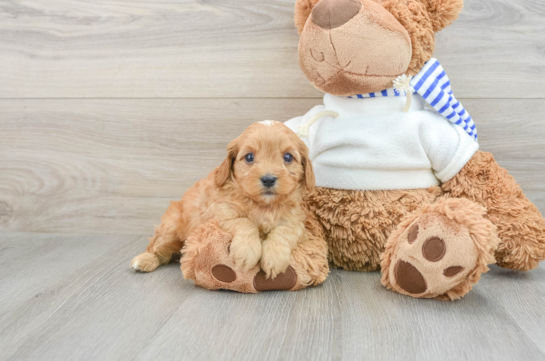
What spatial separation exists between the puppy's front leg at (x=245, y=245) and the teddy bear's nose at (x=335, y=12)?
600 mm

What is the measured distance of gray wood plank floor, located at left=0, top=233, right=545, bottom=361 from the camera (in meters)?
0.92

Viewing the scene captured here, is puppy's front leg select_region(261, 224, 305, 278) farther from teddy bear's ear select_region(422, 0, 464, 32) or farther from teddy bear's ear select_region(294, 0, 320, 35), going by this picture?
teddy bear's ear select_region(422, 0, 464, 32)

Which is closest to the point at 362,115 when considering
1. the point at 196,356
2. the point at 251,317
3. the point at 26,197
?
the point at 251,317

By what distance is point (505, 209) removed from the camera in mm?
1289

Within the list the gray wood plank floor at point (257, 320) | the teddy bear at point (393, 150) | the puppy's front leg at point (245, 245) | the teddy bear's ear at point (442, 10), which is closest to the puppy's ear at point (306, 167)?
the teddy bear at point (393, 150)

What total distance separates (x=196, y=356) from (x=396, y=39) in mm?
965

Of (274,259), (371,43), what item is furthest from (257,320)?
(371,43)

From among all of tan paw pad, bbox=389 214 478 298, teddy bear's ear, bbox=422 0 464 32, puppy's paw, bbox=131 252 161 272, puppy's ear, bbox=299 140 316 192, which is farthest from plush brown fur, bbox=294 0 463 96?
puppy's paw, bbox=131 252 161 272

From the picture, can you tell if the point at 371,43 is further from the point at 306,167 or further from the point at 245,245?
the point at 245,245

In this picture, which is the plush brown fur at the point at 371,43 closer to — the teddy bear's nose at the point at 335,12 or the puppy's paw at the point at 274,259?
the teddy bear's nose at the point at 335,12

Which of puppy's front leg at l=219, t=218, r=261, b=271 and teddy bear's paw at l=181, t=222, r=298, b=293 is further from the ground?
puppy's front leg at l=219, t=218, r=261, b=271

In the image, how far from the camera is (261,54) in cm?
173

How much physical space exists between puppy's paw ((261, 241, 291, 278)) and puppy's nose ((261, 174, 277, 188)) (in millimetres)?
171

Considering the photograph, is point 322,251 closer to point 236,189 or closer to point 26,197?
point 236,189
